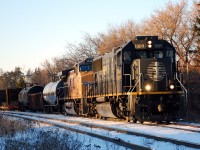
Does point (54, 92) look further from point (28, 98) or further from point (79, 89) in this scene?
point (28, 98)

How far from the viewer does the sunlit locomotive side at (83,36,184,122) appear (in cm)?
1758

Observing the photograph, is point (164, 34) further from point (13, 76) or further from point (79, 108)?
point (13, 76)

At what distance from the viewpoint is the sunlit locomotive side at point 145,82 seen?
17.6m

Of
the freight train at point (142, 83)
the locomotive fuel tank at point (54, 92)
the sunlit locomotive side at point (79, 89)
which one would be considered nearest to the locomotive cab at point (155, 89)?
the freight train at point (142, 83)

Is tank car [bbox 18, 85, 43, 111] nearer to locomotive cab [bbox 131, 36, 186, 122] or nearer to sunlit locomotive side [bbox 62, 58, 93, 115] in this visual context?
sunlit locomotive side [bbox 62, 58, 93, 115]

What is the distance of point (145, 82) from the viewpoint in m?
17.8

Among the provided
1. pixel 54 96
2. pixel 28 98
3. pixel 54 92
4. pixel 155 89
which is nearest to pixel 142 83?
pixel 155 89

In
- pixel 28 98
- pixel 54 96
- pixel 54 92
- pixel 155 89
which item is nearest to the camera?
pixel 155 89

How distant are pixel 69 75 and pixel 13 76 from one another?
103m

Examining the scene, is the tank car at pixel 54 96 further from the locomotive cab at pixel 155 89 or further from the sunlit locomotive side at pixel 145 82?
the locomotive cab at pixel 155 89

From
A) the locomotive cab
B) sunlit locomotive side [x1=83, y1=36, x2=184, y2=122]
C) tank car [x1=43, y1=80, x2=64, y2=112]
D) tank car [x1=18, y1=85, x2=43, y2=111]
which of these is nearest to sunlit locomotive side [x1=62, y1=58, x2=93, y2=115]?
tank car [x1=43, y1=80, x2=64, y2=112]

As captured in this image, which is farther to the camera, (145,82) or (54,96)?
(54,96)

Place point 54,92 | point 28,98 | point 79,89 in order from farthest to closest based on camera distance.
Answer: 1. point 28,98
2. point 54,92
3. point 79,89

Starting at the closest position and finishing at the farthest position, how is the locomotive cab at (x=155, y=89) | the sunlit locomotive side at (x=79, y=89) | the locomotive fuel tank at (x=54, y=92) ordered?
the locomotive cab at (x=155, y=89), the sunlit locomotive side at (x=79, y=89), the locomotive fuel tank at (x=54, y=92)
